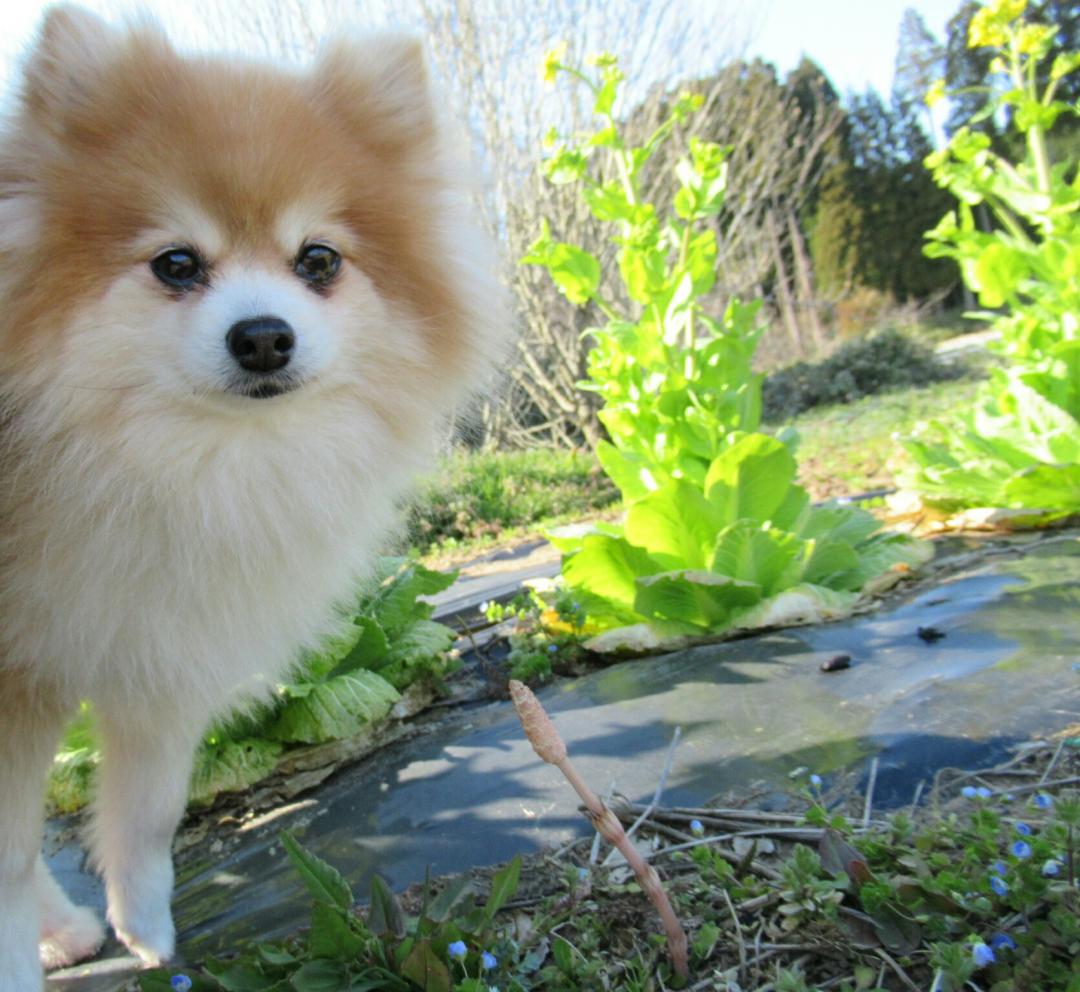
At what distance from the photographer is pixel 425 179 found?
2.22 m

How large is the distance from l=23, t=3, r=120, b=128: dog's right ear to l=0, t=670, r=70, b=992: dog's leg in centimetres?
115

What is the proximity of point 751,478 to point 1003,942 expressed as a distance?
2.48 m

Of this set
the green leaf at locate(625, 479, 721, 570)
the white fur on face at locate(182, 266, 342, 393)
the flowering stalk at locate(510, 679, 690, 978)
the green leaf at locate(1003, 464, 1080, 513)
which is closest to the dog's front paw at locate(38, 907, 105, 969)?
the white fur on face at locate(182, 266, 342, 393)

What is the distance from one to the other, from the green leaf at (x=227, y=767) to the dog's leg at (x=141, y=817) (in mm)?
482

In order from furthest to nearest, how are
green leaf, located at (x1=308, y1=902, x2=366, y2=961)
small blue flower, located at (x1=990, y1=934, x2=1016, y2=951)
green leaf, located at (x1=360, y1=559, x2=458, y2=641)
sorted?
1. green leaf, located at (x1=360, y1=559, x2=458, y2=641)
2. green leaf, located at (x1=308, y1=902, x2=366, y2=961)
3. small blue flower, located at (x1=990, y1=934, x2=1016, y2=951)

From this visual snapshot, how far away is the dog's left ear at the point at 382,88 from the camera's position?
2.11 m

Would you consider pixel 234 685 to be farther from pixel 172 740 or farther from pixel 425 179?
pixel 425 179

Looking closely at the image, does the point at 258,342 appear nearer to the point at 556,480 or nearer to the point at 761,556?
the point at 761,556

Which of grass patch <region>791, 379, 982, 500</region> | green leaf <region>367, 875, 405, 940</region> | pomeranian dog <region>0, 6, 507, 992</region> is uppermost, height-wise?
pomeranian dog <region>0, 6, 507, 992</region>

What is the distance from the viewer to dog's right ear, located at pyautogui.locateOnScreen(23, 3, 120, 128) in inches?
72.1

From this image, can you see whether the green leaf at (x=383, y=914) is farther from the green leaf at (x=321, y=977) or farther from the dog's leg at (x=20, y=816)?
the dog's leg at (x=20, y=816)

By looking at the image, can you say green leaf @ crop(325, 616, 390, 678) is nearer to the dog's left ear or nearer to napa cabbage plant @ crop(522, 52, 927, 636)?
napa cabbage plant @ crop(522, 52, 927, 636)

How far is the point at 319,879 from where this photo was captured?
1.60m

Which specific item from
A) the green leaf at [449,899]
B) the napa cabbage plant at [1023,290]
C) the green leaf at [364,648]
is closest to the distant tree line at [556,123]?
the napa cabbage plant at [1023,290]
